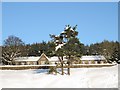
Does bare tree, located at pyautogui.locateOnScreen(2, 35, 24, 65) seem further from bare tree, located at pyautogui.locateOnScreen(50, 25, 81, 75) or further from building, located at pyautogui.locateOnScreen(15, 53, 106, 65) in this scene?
bare tree, located at pyautogui.locateOnScreen(50, 25, 81, 75)

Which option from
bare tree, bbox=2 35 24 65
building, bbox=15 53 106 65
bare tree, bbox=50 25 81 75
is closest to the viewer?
bare tree, bbox=50 25 81 75

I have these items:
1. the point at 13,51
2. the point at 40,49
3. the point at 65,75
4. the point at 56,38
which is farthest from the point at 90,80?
the point at 40,49

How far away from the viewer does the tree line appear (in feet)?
130

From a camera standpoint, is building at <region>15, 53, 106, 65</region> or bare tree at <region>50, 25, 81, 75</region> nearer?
bare tree at <region>50, 25, 81, 75</region>

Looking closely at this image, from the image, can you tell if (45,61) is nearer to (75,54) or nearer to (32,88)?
(75,54)

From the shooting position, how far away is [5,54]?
234ft

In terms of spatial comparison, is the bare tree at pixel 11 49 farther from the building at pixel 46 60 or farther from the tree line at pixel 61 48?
the building at pixel 46 60

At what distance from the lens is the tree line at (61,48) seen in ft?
130

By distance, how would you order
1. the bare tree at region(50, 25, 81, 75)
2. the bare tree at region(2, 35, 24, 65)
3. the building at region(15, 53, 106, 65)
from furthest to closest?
the building at region(15, 53, 106, 65) → the bare tree at region(2, 35, 24, 65) → the bare tree at region(50, 25, 81, 75)

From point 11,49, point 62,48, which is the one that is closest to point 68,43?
point 62,48

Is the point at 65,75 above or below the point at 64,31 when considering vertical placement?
below

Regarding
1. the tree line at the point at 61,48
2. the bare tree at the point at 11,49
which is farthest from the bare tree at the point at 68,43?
the bare tree at the point at 11,49

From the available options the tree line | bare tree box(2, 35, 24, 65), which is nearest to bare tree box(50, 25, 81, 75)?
the tree line

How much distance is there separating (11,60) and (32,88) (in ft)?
143
